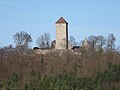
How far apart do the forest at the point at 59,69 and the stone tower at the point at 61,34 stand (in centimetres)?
859

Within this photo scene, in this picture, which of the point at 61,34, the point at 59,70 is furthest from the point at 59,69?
the point at 61,34

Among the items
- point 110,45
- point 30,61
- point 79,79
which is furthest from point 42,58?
point 110,45

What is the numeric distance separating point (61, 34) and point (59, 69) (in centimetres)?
2387

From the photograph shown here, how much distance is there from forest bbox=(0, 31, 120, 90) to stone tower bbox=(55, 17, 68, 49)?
8587 millimetres

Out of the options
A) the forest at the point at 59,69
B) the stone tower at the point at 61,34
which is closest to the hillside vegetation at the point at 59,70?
the forest at the point at 59,69

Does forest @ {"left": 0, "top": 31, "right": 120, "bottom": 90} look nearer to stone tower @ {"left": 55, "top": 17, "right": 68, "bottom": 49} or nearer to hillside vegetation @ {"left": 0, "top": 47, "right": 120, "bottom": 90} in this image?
hillside vegetation @ {"left": 0, "top": 47, "right": 120, "bottom": 90}

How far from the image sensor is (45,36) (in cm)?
7756

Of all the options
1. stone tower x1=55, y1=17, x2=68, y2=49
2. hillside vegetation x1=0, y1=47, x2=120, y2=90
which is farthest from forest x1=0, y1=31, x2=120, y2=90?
stone tower x1=55, y1=17, x2=68, y2=49

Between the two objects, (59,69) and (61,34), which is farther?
(61,34)

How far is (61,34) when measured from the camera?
255 ft

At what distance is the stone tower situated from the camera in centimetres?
7600

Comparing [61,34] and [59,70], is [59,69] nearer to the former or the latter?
[59,70]

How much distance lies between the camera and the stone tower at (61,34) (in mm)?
76000

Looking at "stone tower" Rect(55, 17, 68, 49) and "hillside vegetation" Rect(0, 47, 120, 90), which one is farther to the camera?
"stone tower" Rect(55, 17, 68, 49)
